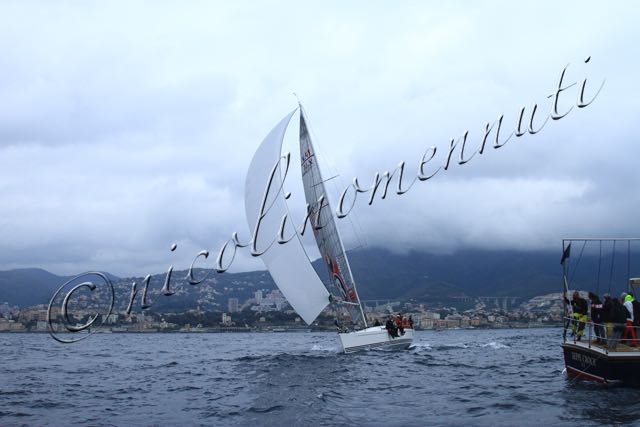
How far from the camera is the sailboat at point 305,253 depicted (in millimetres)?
30781

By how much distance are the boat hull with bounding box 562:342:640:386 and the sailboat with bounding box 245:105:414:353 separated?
13028 mm

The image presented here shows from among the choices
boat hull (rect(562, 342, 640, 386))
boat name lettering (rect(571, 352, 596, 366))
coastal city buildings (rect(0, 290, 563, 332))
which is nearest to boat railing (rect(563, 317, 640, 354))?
boat hull (rect(562, 342, 640, 386))

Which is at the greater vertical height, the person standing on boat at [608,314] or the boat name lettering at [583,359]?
the person standing on boat at [608,314]

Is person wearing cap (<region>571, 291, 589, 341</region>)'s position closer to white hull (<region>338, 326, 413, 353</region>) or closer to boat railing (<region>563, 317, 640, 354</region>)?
boat railing (<region>563, 317, 640, 354</region>)

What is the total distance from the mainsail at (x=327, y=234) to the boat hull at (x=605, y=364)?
16694mm

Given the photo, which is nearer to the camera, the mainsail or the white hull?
the white hull

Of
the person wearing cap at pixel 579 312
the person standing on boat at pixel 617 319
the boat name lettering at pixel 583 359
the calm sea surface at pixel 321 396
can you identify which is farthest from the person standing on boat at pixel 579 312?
the person standing on boat at pixel 617 319

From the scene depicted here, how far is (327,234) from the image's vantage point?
35438 millimetres

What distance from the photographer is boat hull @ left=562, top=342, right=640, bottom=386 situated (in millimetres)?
17312

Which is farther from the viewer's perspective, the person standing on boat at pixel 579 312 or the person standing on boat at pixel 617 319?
the person standing on boat at pixel 579 312

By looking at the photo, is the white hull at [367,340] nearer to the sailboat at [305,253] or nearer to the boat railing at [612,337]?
the sailboat at [305,253]

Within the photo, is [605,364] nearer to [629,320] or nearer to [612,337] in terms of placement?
[612,337]

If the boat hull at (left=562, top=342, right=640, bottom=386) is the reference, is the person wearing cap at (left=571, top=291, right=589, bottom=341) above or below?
above

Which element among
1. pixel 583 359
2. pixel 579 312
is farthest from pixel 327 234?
pixel 583 359
